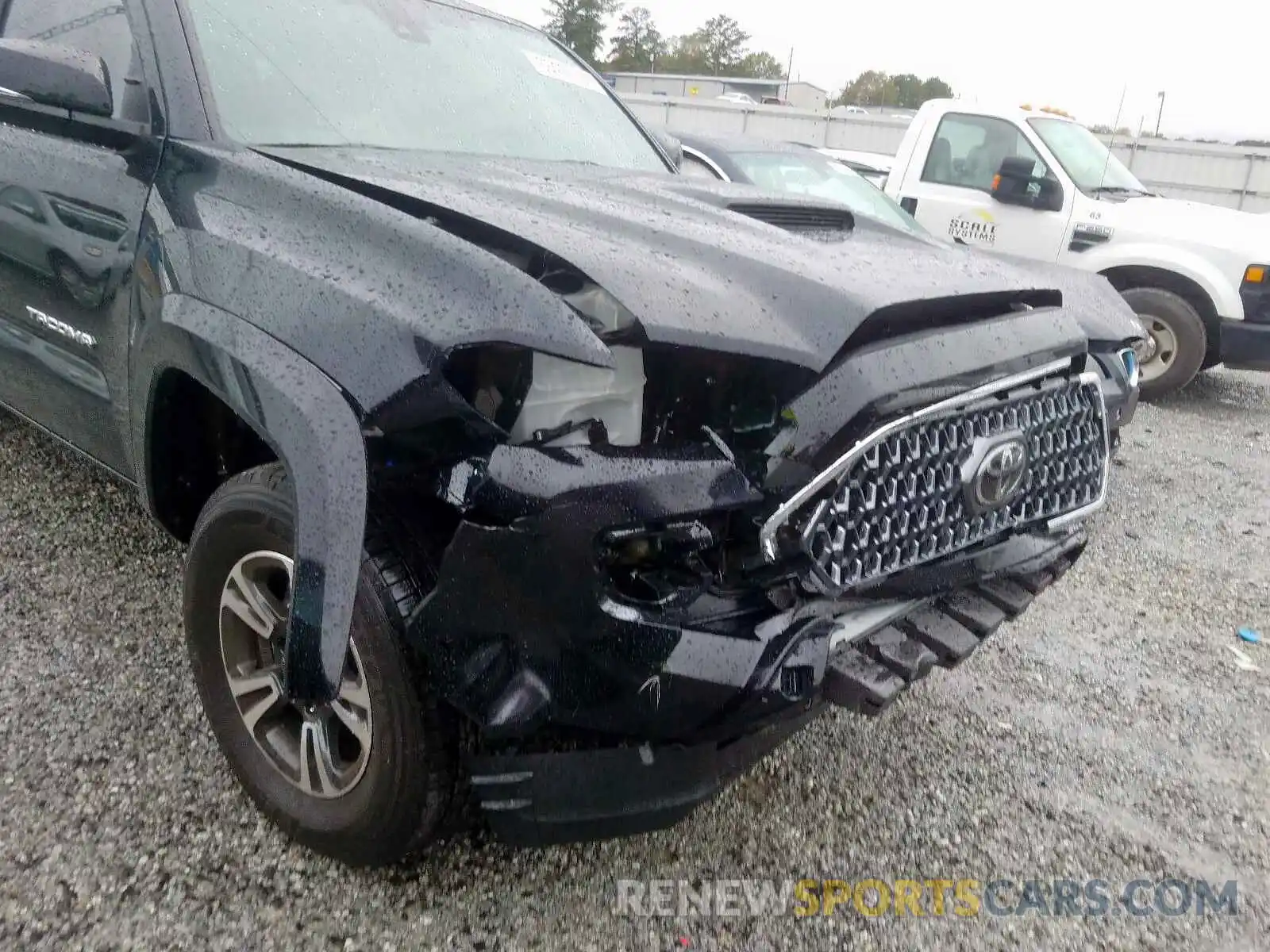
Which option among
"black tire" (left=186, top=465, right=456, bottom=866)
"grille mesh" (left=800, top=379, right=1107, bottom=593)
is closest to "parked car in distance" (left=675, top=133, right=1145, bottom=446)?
"grille mesh" (left=800, top=379, right=1107, bottom=593)

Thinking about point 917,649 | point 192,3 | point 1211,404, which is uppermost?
point 192,3

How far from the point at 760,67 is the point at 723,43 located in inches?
117

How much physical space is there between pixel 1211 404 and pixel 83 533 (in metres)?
7.29

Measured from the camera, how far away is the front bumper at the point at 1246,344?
6.31 meters

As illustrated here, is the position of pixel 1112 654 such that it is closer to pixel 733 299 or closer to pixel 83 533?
pixel 733 299

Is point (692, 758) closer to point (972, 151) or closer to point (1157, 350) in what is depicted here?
point (1157, 350)

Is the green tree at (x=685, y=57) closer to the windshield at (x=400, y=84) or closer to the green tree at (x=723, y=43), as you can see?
the green tree at (x=723, y=43)

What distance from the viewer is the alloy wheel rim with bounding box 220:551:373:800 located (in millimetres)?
1811

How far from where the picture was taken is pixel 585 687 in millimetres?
1573

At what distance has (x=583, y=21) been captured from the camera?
5484cm

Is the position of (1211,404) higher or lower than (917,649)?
lower

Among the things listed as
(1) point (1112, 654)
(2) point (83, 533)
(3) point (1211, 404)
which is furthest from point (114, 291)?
(3) point (1211, 404)

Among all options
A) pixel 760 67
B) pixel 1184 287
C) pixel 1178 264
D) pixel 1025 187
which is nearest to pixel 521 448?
pixel 1025 187

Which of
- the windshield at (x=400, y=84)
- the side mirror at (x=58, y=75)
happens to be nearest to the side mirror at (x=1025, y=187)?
the windshield at (x=400, y=84)
